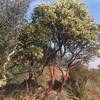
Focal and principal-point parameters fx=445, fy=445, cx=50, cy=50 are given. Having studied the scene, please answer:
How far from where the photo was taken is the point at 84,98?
4159 cm

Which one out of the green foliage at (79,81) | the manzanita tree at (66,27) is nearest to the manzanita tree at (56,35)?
the manzanita tree at (66,27)

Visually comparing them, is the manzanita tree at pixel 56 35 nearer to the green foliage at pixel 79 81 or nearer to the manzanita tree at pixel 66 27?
the manzanita tree at pixel 66 27

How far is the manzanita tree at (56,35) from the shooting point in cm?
3238

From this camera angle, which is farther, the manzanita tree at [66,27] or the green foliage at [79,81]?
the green foliage at [79,81]

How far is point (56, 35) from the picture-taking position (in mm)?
33250

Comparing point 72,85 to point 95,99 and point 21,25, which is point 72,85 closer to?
point 95,99

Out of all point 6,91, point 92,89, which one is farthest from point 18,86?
point 92,89

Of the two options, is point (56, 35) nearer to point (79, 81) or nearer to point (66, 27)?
point (66, 27)

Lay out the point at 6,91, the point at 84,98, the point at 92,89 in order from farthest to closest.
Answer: the point at 92,89 < the point at 84,98 < the point at 6,91

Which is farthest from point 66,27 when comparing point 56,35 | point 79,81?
point 79,81

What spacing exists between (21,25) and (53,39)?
3.34 meters

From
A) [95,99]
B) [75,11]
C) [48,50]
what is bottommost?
[95,99]

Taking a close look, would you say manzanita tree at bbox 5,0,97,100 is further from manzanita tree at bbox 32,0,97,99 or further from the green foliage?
the green foliage

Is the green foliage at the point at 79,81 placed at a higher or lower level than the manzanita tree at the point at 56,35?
lower
